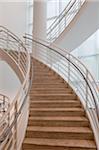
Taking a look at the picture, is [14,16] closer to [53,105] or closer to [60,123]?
[53,105]

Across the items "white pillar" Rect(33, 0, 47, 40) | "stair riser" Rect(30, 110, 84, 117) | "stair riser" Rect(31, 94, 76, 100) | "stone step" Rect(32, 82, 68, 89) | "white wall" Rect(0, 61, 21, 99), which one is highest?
"white pillar" Rect(33, 0, 47, 40)

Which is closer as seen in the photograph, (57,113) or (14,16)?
(57,113)

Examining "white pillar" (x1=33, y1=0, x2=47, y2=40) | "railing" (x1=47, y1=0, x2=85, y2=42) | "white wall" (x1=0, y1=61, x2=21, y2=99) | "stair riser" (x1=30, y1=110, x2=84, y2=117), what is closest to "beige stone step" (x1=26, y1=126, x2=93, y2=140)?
"stair riser" (x1=30, y1=110, x2=84, y2=117)

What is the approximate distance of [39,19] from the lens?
898 cm

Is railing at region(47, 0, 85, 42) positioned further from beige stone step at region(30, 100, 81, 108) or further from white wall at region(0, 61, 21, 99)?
beige stone step at region(30, 100, 81, 108)

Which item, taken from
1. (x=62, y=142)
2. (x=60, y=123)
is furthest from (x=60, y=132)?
(x=60, y=123)

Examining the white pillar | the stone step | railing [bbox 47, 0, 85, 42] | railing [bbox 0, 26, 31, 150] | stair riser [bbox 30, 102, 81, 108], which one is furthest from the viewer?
railing [bbox 47, 0, 85, 42]

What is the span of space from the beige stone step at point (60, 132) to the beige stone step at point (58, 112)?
1.38ft

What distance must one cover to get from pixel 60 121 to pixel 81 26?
3.65 metres

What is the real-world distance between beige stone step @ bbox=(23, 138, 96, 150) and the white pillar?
5.20m

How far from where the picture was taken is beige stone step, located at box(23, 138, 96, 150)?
3867 millimetres

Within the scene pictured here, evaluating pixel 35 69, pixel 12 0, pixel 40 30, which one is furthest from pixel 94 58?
pixel 12 0

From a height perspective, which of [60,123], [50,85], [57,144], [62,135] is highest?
[50,85]

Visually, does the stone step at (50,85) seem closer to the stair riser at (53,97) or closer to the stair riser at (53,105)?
the stair riser at (53,97)
